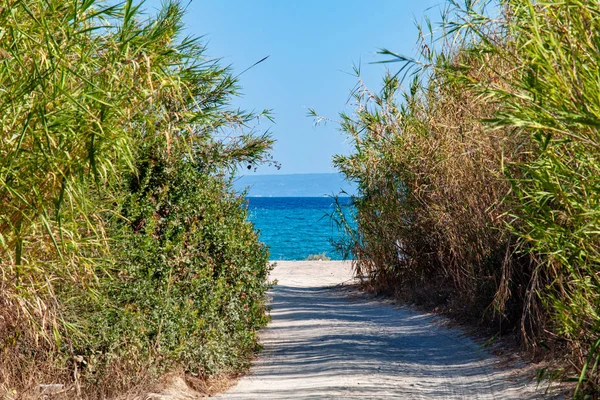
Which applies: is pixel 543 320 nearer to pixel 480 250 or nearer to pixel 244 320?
pixel 480 250

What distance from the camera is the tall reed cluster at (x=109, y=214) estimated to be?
4102 mm

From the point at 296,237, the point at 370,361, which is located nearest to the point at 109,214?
the point at 370,361

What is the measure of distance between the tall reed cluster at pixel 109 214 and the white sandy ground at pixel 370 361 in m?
0.63

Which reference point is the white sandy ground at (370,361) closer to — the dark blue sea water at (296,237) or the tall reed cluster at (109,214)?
the tall reed cluster at (109,214)

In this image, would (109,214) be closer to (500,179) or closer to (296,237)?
(500,179)

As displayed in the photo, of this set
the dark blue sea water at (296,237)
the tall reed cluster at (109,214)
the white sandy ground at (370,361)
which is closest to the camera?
the tall reed cluster at (109,214)

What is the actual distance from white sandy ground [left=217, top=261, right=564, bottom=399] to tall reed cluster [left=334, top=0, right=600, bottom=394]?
0.58 m

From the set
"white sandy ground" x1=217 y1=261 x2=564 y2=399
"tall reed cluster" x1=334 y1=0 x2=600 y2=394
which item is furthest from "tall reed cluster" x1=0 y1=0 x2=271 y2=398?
"tall reed cluster" x1=334 y1=0 x2=600 y2=394

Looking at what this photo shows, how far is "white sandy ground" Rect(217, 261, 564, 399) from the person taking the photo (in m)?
6.56

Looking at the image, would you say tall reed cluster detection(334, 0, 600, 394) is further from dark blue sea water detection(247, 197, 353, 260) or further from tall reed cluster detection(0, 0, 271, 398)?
dark blue sea water detection(247, 197, 353, 260)

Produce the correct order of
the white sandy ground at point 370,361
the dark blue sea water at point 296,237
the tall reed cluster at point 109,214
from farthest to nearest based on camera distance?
the dark blue sea water at point 296,237 → the white sandy ground at point 370,361 → the tall reed cluster at point 109,214

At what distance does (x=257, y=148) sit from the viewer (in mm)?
10812

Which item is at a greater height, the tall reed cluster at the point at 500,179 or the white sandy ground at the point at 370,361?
the tall reed cluster at the point at 500,179

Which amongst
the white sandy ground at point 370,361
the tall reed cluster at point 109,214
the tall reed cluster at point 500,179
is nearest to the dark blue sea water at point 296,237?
the tall reed cluster at point 500,179
